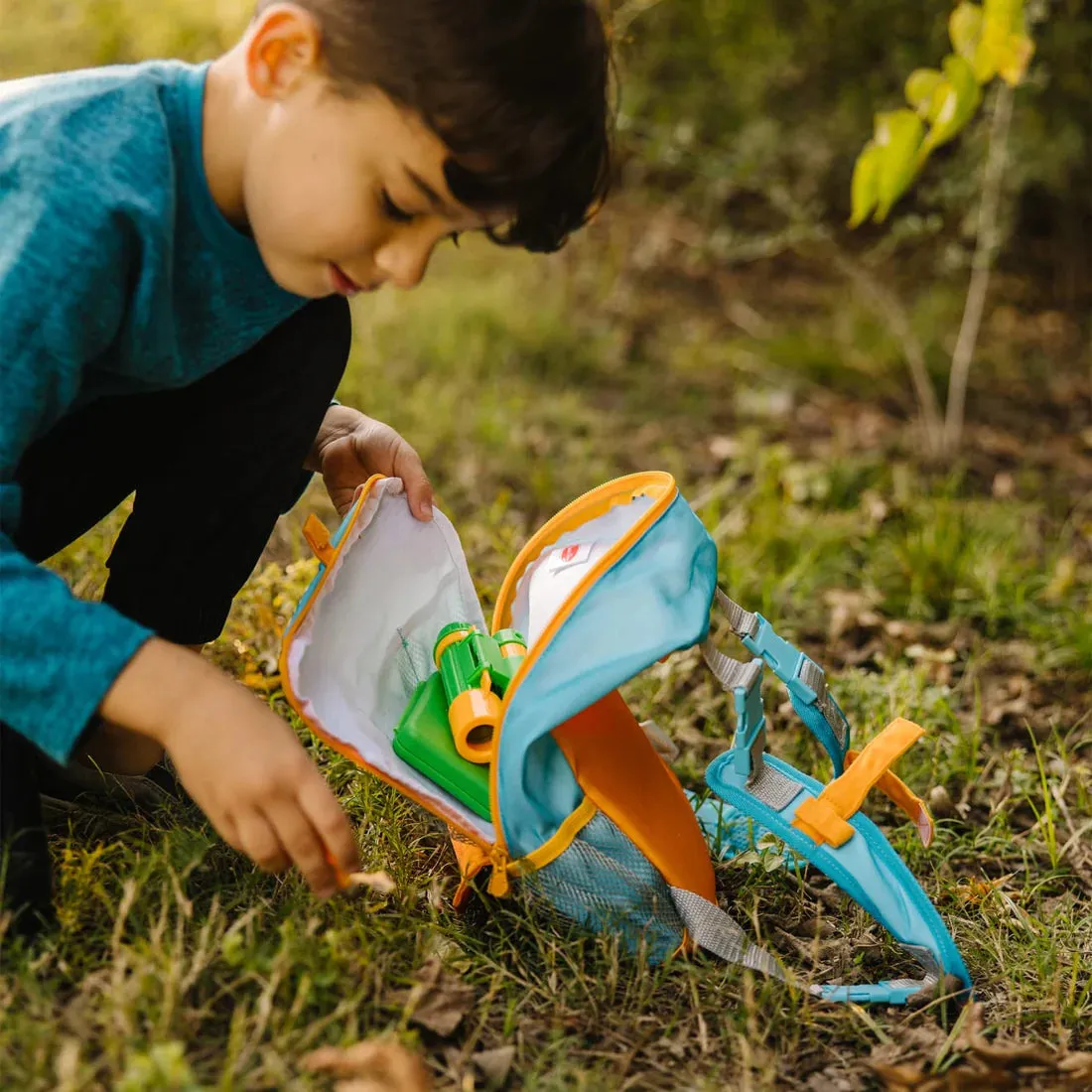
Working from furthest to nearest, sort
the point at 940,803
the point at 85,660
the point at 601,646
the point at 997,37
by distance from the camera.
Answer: the point at 997,37
the point at 940,803
the point at 601,646
the point at 85,660

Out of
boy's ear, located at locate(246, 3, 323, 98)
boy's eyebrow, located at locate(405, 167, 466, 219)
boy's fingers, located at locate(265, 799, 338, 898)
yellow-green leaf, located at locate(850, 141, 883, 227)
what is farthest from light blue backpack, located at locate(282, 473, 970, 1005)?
yellow-green leaf, located at locate(850, 141, 883, 227)

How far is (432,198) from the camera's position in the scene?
4.33 feet

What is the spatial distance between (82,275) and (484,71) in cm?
46

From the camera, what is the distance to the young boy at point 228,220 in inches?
48.6

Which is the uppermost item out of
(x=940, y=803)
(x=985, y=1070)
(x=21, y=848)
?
(x=21, y=848)

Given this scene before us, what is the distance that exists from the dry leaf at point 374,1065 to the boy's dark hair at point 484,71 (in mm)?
876

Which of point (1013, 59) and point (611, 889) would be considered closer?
point (611, 889)

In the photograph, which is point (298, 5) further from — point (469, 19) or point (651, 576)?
point (651, 576)

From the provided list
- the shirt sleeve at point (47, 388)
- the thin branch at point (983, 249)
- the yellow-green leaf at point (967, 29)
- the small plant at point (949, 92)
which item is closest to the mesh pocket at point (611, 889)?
the shirt sleeve at point (47, 388)

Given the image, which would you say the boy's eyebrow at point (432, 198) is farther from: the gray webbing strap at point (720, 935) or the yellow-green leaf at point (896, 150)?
the yellow-green leaf at point (896, 150)

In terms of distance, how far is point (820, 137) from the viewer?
4207 millimetres

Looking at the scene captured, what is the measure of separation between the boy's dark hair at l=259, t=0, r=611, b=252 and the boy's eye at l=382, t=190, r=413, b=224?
6cm

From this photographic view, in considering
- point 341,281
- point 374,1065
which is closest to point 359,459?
point 341,281

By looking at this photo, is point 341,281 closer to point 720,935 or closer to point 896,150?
point 720,935
